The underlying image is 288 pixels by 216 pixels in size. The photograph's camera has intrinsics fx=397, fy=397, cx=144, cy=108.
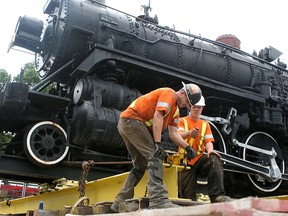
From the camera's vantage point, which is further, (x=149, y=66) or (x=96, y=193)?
(x=149, y=66)

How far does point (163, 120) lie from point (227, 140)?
4.71 m

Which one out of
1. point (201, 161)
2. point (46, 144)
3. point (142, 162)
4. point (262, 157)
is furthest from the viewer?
point (262, 157)

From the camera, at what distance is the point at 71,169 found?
605 centimetres

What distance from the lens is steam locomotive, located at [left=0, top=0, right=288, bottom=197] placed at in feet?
19.5

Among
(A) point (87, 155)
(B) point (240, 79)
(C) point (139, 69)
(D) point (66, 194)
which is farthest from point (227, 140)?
(D) point (66, 194)

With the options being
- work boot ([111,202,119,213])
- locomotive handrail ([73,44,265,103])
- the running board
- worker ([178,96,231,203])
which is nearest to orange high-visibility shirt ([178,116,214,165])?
worker ([178,96,231,203])

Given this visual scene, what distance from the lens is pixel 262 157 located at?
764 cm

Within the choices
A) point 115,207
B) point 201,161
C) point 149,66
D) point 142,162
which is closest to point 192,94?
point 142,162

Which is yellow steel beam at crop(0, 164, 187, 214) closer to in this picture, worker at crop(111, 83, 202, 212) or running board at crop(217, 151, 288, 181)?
worker at crop(111, 83, 202, 212)

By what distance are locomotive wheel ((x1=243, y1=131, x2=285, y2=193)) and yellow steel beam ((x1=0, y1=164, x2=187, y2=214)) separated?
12.6 feet

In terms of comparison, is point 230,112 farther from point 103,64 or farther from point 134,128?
point 134,128

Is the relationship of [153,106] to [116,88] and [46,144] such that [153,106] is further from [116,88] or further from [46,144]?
[116,88]

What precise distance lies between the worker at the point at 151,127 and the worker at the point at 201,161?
31 cm

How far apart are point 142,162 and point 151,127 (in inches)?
12.5
